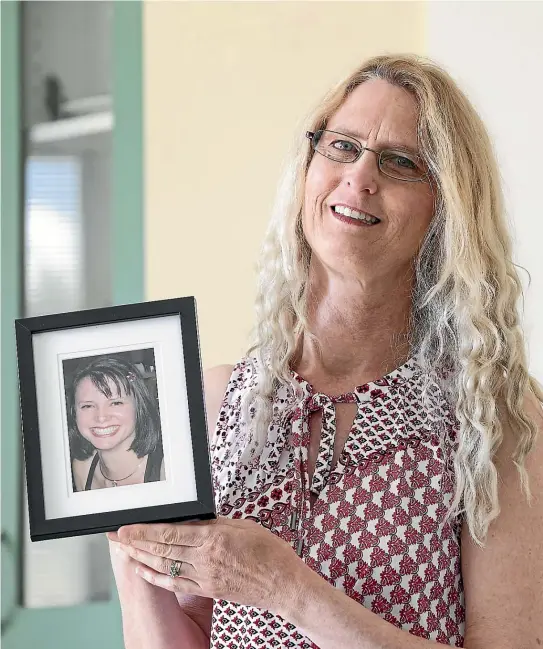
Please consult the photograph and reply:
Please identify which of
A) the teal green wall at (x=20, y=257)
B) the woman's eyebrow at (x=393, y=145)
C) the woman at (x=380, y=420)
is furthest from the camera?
the teal green wall at (x=20, y=257)

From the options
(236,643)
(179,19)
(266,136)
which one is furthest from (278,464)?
(179,19)

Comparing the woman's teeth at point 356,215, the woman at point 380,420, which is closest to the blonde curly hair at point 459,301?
the woman at point 380,420

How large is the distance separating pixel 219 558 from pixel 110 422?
0.82 ft

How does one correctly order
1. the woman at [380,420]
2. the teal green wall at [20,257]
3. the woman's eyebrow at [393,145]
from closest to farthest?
the woman at [380,420]
the woman's eyebrow at [393,145]
the teal green wall at [20,257]

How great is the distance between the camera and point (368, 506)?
1488 millimetres

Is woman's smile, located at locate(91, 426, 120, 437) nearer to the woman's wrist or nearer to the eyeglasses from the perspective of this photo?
the woman's wrist

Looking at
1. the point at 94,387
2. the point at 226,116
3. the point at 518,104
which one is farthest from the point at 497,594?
the point at 226,116

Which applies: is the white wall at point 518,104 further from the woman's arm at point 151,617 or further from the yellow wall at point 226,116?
the woman's arm at point 151,617

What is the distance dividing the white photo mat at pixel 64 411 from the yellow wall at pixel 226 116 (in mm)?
1282

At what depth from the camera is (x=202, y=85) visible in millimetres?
2658

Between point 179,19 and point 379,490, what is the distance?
1686mm

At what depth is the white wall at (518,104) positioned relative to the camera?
2.41 meters

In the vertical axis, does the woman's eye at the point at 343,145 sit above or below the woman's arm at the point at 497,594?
above

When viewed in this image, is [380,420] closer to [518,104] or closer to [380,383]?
[380,383]
